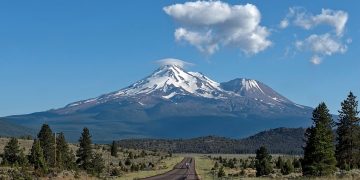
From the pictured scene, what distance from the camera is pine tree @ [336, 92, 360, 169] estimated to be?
86500 mm

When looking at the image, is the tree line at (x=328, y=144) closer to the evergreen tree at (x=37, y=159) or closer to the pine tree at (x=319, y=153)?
the pine tree at (x=319, y=153)

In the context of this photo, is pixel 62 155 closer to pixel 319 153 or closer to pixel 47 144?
pixel 47 144

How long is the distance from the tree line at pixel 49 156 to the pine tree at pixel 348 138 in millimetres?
36037

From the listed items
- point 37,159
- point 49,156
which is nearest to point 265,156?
point 49,156

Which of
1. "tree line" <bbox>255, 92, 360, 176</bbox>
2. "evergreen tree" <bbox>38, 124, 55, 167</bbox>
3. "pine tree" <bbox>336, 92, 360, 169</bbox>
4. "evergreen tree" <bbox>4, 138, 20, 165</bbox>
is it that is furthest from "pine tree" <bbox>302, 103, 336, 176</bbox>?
"evergreen tree" <bbox>4, 138, 20, 165</bbox>

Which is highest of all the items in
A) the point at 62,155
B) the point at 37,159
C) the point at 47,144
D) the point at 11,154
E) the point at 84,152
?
the point at 47,144

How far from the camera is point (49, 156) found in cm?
9456

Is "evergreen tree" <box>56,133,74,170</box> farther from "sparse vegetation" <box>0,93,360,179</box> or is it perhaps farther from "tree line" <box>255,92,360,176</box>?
"tree line" <box>255,92,360,176</box>

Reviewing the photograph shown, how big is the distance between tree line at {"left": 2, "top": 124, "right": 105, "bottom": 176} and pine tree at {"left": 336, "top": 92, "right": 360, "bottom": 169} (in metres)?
36.0

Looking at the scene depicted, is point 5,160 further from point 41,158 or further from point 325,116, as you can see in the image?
point 325,116

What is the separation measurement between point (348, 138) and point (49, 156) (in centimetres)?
4424

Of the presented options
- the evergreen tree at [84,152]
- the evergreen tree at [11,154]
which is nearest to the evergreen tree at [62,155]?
the evergreen tree at [84,152]

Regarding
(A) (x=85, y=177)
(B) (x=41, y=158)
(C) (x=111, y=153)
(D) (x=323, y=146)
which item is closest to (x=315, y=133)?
(D) (x=323, y=146)

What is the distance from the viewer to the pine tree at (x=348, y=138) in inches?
3406
